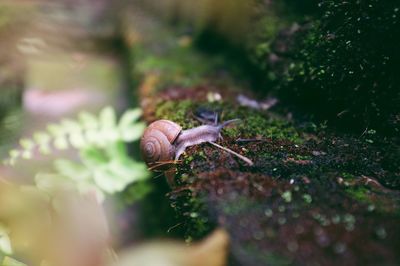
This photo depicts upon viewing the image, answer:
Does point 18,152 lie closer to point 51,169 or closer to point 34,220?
point 51,169

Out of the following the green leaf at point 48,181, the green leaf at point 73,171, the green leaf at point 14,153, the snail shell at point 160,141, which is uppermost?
the snail shell at point 160,141

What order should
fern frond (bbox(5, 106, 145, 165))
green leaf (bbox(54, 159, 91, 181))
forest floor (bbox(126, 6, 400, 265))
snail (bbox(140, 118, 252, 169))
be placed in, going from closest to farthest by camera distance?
forest floor (bbox(126, 6, 400, 265)) → snail (bbox(140, 118, 252, 169)) → green leaf (bbox(54, 159, 91, 181)) → fern frond (bbox(5, 106, 145, 165))

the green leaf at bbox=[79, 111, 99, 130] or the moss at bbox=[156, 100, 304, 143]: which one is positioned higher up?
the moss at bbox=[156, 100, 304, 143]

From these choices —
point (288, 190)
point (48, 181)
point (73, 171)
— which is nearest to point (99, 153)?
point (73, 171)

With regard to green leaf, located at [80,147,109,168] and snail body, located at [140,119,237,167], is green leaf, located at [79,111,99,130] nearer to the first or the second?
green leaf, located at [80,147,109,168]

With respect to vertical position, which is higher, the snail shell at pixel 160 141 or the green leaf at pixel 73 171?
the snail shell at pixel 160 141

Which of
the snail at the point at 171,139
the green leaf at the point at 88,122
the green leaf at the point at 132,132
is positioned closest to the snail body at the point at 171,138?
the snail at the point at 171,139

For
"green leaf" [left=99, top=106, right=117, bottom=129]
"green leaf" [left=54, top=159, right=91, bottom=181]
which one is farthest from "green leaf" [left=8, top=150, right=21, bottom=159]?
"green leaf" [left=99, top=106, right=117, bottom=129]

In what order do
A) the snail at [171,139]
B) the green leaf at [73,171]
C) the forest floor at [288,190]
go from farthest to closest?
the green leaf at [73,171]
the snail at [171,139]
the forest floor at [288,190]

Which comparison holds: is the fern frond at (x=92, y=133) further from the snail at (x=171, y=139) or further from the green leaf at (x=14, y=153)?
the snail at (x=171, y=139)

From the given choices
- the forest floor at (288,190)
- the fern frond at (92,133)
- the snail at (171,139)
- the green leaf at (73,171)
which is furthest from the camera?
the fern frond at (92,133)
